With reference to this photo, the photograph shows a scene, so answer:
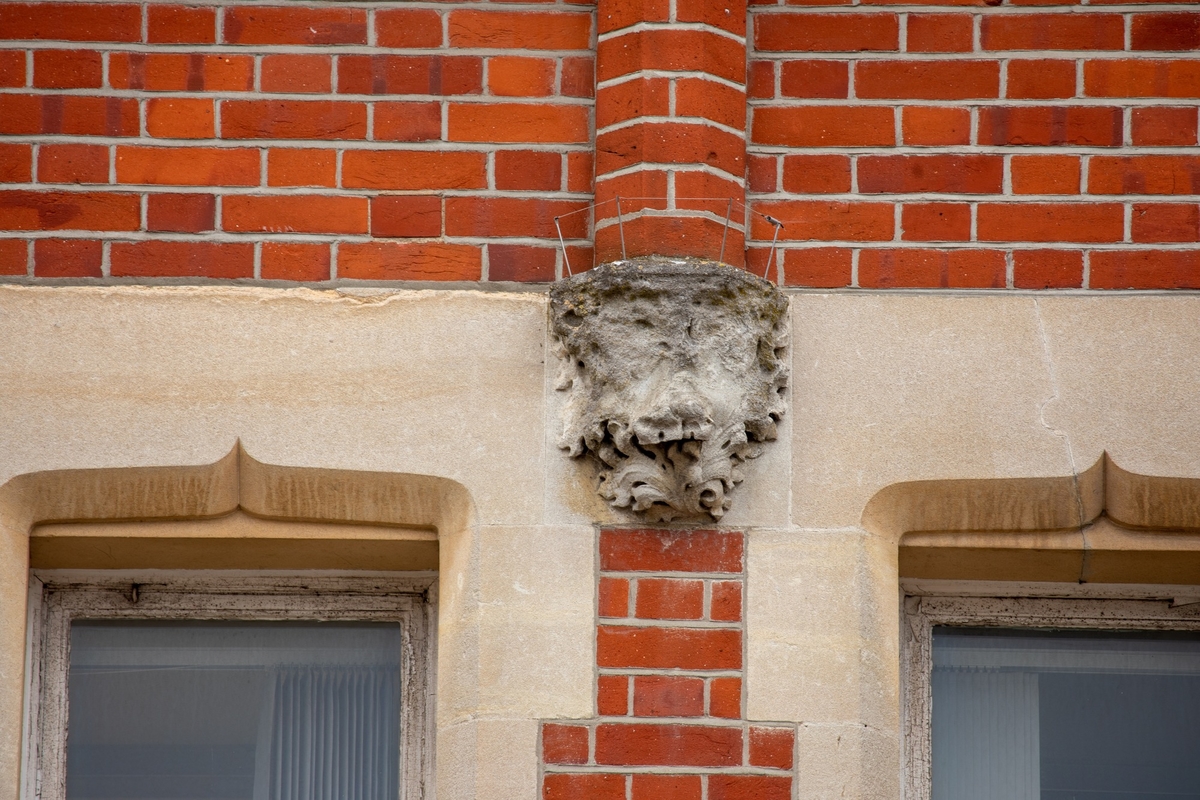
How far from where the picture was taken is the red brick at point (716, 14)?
303 centimetres

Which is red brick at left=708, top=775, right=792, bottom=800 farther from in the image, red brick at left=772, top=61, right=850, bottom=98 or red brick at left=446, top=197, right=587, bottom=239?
red brick at left=772, top=61, right=850, bottom=98

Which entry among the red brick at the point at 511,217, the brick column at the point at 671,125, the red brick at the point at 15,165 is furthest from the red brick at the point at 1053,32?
the red brick at the point at 15,165

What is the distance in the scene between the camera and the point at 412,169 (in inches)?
122

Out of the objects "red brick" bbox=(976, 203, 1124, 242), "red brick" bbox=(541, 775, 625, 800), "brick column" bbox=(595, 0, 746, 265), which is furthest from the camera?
"red brick" bbox=(976, 203, 1124, 242)

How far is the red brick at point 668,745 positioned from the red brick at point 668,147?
1029 millimetres

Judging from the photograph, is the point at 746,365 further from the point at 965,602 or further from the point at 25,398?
the point at 25,398

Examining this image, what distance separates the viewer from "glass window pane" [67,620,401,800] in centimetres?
315

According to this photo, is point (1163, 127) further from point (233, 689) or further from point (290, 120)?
point (233, 689)

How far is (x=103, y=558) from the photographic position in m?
3.16

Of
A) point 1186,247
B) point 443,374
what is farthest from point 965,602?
point 443,374

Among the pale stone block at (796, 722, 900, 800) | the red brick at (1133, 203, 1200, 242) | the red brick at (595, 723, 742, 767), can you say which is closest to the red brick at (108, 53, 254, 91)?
the red brick at (595, 723, 742, 767)

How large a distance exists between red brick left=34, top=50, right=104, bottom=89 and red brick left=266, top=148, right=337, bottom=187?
37cm

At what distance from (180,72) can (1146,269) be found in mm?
1890

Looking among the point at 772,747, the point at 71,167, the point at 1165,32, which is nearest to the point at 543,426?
the point at 772,747
